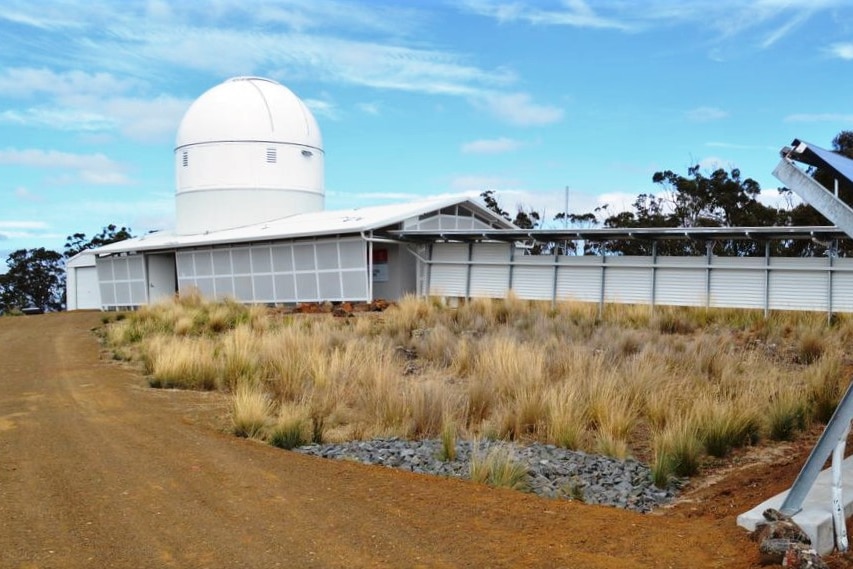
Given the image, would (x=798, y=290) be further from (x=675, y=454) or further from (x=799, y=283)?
(x=675, y=454)

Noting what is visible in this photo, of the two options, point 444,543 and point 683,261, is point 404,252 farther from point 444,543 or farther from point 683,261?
point 444,543

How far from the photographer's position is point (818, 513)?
499 centimetres

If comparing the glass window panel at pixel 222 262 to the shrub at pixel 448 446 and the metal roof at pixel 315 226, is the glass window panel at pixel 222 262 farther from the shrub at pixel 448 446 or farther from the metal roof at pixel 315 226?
the shrub at pixel 448 446

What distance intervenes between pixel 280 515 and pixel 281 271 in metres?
24.2

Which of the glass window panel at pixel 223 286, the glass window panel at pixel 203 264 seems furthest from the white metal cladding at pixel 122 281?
the glass window panel at pixel 223 286

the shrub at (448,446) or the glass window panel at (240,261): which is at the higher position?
the glass window panel at (240,261)

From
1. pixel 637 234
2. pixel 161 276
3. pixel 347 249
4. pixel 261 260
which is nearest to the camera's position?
pixel 637 234

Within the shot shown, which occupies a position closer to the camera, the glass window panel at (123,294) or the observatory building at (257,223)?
the observatory building at (257,223)

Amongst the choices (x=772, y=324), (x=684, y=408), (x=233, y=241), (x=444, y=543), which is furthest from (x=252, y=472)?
(x=233, y=241)

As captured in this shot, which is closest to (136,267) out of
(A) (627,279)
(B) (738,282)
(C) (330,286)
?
(C) (330,286)

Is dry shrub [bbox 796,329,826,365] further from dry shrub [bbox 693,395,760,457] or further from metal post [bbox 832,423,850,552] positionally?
metal post [bbox 832,423,850,552]

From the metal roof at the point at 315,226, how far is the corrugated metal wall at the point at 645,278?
226 centimetres

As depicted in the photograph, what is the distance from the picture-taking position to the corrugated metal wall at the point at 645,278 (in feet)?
66.1

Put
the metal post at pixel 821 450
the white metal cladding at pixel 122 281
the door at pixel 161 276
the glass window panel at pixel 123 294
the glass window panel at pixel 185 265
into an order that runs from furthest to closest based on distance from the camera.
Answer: the glass window panel at pixel 123 294 < the white metal cladding at pixel 122 281 < the door at pixel 161 276 < the glass window panel at pixel 185 265 < the metal post at pixel 821 450
